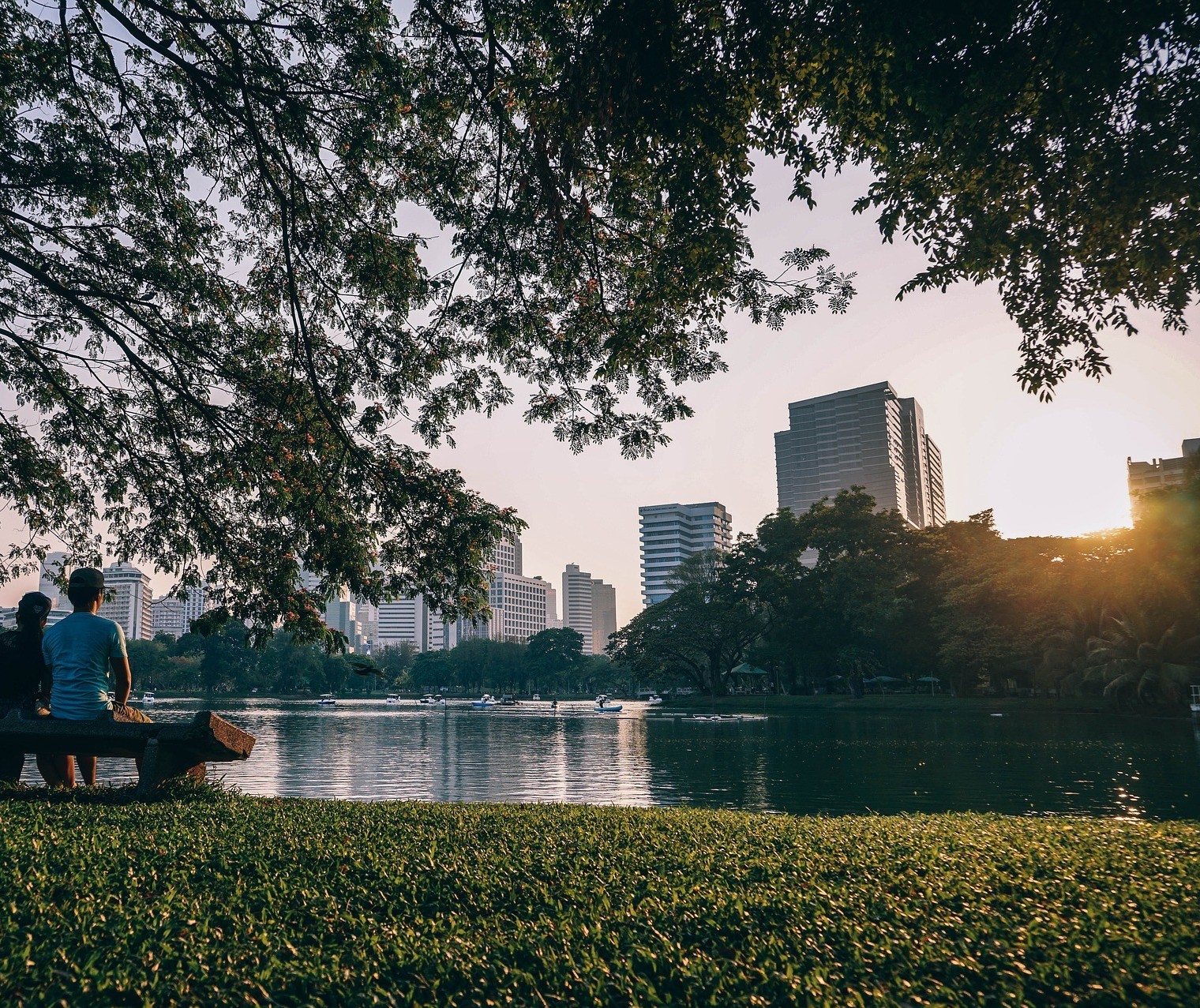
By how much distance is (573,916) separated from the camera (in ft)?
11.5

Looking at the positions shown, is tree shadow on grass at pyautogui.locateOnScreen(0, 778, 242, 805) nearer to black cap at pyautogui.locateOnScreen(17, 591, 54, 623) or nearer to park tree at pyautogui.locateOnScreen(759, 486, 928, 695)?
black cap at pyautogui.locateOnScreen(17, 591, 54, 623)

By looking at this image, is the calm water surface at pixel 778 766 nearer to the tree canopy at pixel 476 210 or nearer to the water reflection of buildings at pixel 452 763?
the water reflection of buildings at pixel 452 763

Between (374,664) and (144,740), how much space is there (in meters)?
90.2

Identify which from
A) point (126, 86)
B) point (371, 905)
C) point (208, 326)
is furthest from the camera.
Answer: point (208, 326)

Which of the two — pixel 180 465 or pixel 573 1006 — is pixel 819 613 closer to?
pixel 180 465

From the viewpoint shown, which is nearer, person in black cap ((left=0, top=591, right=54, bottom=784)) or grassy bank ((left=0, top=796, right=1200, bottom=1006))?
grassy bank ((left=0, top=796, right=1200, bottom=1006))

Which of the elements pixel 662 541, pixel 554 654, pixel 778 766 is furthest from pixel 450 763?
pixel 662 541

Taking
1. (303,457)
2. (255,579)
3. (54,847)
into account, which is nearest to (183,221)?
(303,457)

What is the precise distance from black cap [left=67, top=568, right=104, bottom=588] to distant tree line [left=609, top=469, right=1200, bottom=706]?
37.4 metres

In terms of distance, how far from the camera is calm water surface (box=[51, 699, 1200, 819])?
50.3 ft

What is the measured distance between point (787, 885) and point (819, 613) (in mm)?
52201

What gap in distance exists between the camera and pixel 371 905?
144 inches

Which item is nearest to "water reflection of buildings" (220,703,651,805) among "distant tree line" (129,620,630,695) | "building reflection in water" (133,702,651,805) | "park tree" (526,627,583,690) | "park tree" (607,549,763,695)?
"building reflection in water" (133,702,651,805)

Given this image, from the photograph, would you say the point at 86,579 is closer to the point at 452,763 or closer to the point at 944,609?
the point at 452,763
